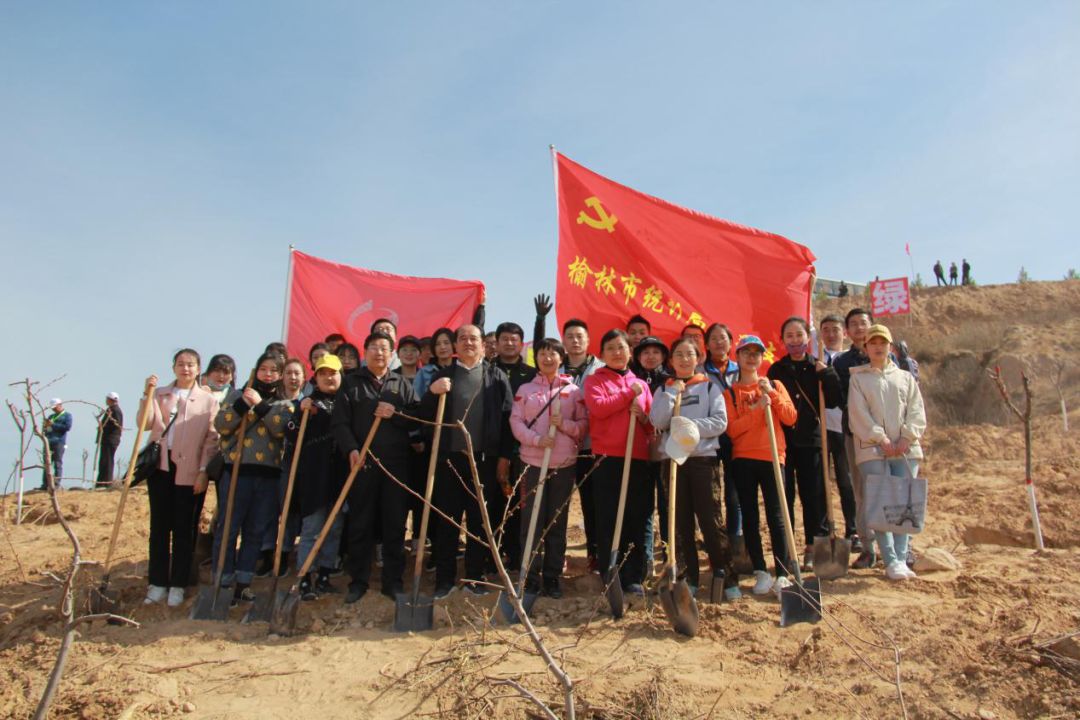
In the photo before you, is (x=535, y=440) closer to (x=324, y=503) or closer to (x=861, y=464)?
(x=324, y=503)

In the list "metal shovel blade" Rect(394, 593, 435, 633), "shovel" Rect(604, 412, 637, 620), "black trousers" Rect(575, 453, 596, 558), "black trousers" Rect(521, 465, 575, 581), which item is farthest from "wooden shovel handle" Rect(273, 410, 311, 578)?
"shovel" Rect(604, 412, 637, 620)

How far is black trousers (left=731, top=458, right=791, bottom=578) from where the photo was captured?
4.90 meters

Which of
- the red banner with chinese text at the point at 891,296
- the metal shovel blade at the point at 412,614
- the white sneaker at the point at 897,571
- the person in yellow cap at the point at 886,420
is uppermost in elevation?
the red banner with chinese text at the point at 891,296

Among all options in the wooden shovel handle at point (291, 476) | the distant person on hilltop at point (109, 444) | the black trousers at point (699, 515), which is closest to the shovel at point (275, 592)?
the wooden shovel handle at point (291, 476)

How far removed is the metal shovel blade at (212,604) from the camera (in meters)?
5.13

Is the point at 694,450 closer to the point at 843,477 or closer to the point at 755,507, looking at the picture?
the point at 755,507

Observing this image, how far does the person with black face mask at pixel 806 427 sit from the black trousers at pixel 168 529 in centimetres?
464

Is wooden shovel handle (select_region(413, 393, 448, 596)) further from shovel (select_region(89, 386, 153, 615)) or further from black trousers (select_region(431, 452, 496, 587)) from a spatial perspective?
shovel (select_region(89, 386, 153, 615))

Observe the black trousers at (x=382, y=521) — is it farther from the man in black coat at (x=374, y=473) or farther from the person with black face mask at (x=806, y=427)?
the person with black face mask at (x=806, y=427)

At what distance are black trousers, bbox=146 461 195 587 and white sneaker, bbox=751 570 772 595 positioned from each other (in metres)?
4.34

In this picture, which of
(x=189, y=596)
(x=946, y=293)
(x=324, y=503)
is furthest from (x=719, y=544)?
(x=946, y=293)

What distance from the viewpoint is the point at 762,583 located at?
5.04 m

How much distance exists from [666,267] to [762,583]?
3251mm

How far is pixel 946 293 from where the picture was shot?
2947 cm
